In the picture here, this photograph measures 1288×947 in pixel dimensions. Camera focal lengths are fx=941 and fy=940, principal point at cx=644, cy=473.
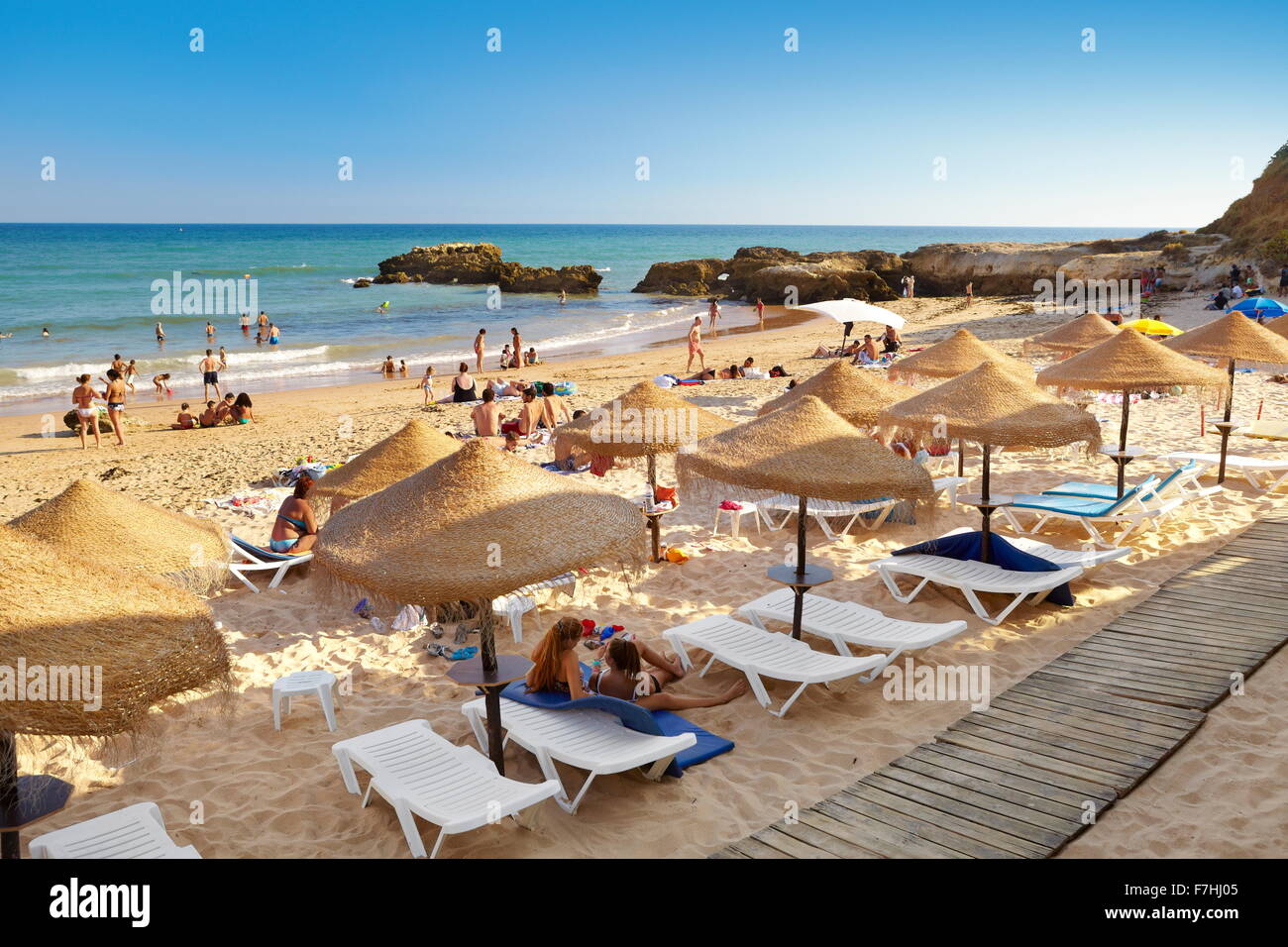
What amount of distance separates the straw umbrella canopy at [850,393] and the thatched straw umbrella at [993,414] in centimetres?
32

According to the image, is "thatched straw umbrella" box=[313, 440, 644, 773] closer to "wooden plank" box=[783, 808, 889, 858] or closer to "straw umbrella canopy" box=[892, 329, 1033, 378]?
"wooden plank" box=[783, 808, 889, 858]

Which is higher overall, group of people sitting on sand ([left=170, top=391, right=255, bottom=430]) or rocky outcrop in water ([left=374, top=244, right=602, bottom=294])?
rocky outcrop in water ([left=374, top=244, right=602, bottom=294])

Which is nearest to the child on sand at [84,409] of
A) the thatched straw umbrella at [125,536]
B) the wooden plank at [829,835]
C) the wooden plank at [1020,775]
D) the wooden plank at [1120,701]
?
the thatched straw umbrella at [125,536]

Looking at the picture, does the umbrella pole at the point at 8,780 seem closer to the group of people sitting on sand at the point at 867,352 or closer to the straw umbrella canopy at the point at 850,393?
the straw umbrella canopy at the point at 850,393

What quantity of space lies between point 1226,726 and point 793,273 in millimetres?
43081

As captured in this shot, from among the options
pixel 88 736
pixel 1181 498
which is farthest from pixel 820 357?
pixel 88 736

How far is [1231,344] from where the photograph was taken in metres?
10.7

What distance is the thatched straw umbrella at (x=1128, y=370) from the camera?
30.6 ft

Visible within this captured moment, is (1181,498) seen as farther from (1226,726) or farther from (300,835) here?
(300,835)

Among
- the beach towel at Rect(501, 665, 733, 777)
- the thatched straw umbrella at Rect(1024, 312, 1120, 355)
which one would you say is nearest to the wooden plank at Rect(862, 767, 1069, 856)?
the beach towel at Rect(501, 665, 733, 777)

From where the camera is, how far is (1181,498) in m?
9.71

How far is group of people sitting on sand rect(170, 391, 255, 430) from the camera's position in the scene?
1778 centimetres

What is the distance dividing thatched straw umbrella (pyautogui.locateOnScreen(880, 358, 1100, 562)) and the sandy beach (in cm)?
145

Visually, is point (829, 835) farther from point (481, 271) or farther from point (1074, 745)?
point (481, 271)
